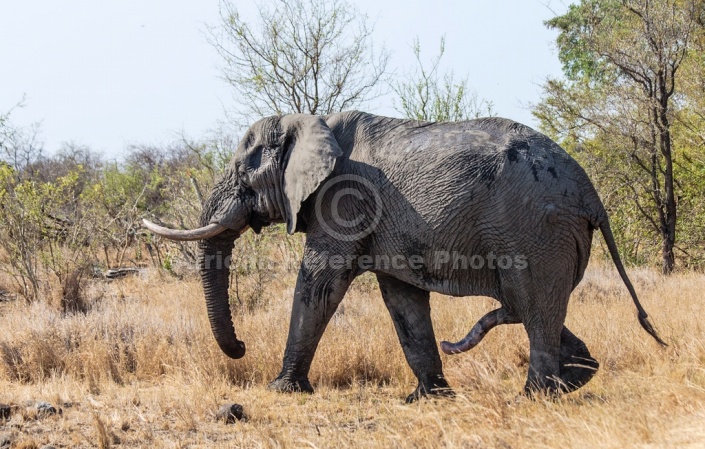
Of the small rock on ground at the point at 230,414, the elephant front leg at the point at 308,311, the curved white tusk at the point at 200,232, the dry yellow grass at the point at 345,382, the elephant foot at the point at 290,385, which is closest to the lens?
the dry yellow grass at the point at 345,382

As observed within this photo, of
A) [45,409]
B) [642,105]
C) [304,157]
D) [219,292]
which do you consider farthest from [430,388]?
[642,105]

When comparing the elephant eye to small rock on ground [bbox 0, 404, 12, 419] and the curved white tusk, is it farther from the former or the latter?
small rock on ground [bbox 0, 404, 12, 419]

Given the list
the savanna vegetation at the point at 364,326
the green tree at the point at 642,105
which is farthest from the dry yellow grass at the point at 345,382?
the green tree at the point at 642,105

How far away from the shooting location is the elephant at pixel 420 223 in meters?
5.69

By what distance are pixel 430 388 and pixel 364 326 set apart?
187 cm

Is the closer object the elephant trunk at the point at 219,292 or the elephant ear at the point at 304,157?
the elephant ear at the point at 304,157

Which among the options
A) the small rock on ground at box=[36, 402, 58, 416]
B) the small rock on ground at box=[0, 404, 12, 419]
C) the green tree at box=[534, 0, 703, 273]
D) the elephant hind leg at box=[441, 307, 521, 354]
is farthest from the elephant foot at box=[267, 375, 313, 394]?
the green tree at box=[534, 0, 703, 273]

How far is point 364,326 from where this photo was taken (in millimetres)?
8469

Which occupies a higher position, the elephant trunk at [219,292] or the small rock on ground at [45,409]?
the elephant trunk at [219,292]

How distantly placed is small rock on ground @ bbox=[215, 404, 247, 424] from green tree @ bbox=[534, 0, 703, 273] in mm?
9747

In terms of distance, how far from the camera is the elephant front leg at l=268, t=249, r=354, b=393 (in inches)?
255

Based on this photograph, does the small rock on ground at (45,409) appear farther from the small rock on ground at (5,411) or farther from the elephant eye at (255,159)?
the elephant eye at (255,159)

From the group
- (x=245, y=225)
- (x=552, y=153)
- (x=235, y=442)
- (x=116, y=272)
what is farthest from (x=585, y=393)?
(x=116, y=272)

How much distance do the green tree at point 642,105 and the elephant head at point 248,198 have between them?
8.40 m
